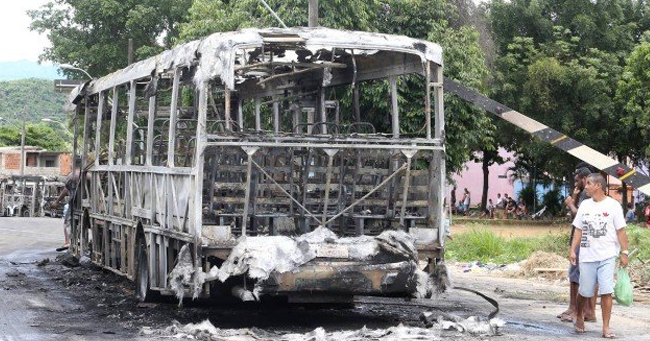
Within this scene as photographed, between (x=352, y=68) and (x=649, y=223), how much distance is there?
2621 centimetres

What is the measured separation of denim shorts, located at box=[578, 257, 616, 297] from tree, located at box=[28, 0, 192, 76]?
1495 inches

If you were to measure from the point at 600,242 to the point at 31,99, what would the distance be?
125474 mm

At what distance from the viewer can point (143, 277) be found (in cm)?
1334

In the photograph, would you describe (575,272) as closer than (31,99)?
Yes

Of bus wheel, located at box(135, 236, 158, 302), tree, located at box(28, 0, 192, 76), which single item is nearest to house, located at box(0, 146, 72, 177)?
tree, located at box(28, 0, 192, 76)

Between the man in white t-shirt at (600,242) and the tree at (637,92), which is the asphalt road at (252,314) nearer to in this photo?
the man in white t-shirt at (600,242)

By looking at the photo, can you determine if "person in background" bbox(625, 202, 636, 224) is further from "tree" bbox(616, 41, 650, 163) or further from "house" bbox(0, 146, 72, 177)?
"house" bbox(0, 146, 72, 177)

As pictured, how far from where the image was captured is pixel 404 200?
11305 millimetres

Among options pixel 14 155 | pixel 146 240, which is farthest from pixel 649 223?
pixel 14 155

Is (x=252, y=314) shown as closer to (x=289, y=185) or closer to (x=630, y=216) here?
(x=289, y=185)

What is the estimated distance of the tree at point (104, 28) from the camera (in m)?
48.2

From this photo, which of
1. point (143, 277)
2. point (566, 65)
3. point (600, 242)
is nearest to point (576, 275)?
point (600, 242)

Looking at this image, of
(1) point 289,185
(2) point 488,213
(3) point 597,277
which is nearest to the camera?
(3) point 597,277

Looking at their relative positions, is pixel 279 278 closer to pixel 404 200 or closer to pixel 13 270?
pixel 404 200
